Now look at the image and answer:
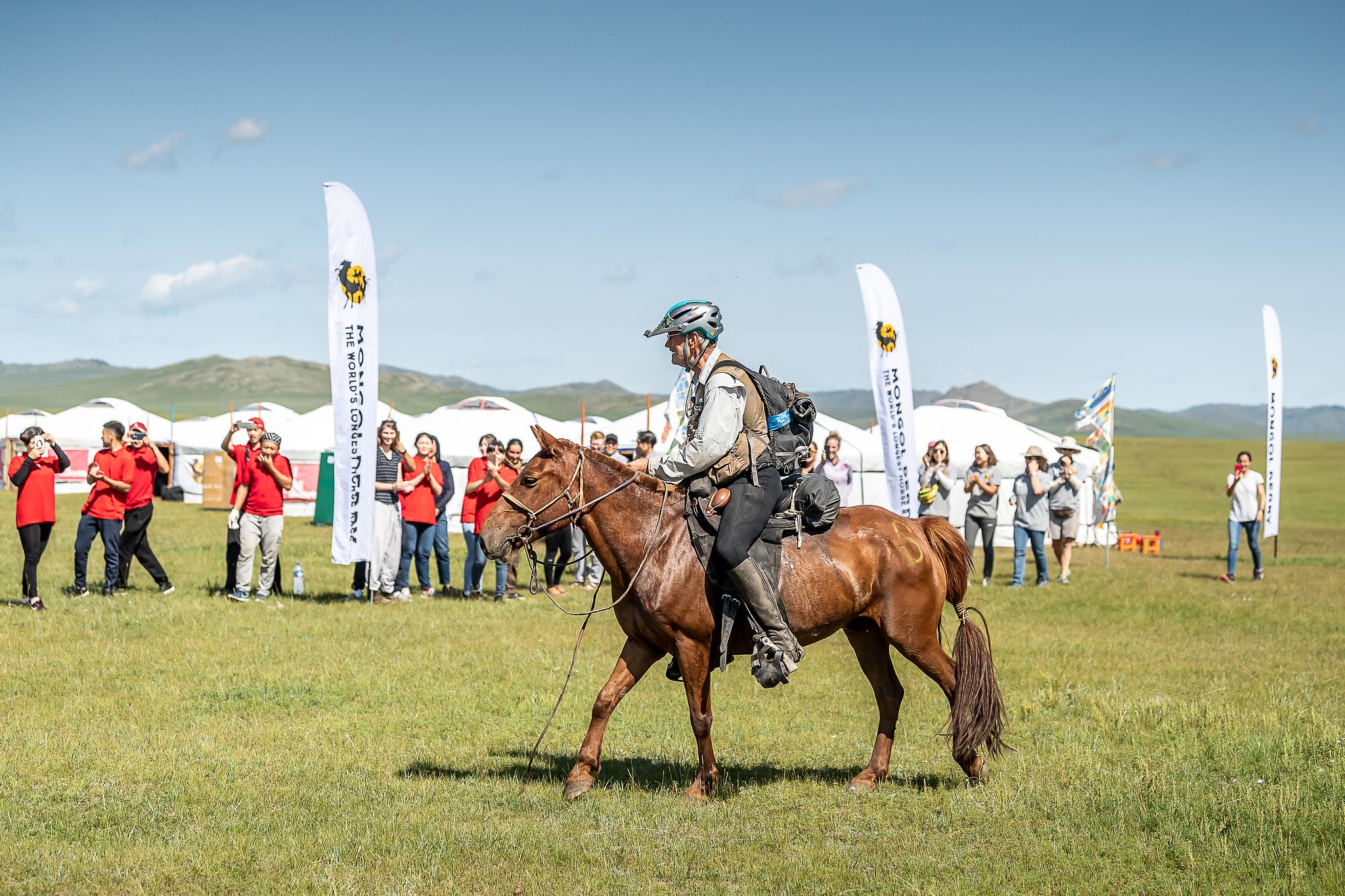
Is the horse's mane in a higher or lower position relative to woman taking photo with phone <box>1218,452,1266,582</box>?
higher

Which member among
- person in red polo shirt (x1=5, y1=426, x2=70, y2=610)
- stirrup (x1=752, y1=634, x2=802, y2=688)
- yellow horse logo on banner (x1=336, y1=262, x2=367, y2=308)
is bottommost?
stirrup (x1=752, y1=634, x2=802, y2=688)

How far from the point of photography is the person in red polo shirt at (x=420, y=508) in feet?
49.5

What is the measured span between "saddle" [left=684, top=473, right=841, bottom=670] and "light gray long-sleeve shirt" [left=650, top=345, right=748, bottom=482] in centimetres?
26

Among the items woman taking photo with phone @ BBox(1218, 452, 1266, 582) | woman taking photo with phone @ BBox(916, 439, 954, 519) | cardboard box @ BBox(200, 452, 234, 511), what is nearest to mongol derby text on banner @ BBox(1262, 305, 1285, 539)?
woman taking photo with phone @ BBox(1218, 452, 1266, 582)

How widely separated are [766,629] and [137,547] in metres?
10.6

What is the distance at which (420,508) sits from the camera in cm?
1529

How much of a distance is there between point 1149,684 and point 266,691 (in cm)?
754

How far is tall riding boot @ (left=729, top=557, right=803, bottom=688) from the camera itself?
6316mm

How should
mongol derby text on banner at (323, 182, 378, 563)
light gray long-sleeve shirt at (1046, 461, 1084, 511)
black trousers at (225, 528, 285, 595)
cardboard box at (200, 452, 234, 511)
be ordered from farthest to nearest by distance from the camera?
cardboard box at (200, 452, 234, 511), light gray long-sleeve shirt at (1046, 461, 1084, 511), black trousers at (225, 528, 285, 595), mongol derby text on banner at (323, 182, 378, 563)

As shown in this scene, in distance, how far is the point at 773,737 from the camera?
8.16m

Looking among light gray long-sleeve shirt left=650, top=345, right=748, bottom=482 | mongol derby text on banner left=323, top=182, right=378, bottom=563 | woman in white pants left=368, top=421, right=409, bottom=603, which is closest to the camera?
light gray long-sleeve shirt left=650, top=345, right=748, bottom=482

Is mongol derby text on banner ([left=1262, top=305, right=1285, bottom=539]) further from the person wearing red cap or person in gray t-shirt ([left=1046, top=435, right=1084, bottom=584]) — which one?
the person wearing red cap

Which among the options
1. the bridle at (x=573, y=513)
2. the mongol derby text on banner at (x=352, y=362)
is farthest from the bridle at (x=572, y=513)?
the mongol derby text on banner at (x=352, y=362)

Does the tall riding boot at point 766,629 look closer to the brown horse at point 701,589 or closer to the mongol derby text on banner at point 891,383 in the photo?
the brown horse at point 701,589
